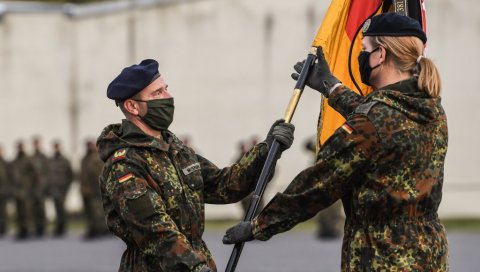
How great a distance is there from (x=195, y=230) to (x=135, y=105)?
69 cm

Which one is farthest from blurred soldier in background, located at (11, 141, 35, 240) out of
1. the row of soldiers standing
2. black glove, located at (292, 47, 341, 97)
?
black glove, located at (292, 47, 341, 97)

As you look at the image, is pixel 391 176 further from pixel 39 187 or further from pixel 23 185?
pixel 23 185

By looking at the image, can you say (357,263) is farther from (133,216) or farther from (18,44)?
(18,44)

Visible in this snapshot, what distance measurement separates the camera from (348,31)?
6.76 meters

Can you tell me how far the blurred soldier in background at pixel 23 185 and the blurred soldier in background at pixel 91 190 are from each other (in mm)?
1645

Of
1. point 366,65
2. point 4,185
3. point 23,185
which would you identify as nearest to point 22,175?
point 23,185

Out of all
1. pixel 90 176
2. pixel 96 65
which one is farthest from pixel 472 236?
pixel 96 65

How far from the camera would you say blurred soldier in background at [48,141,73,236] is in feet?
77.3

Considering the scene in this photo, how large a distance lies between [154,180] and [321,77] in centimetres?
95

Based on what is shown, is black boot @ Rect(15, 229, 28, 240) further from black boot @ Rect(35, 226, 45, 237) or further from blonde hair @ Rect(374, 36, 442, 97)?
blonde hair @ Rect(374, 36, 442, 97)

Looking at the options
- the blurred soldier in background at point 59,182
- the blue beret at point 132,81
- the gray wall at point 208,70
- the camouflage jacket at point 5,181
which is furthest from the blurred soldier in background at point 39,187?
the blue beret at point 132,81

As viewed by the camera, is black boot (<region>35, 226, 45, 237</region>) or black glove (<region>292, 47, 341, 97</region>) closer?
black glove (<region>292, 47, 341, 97</region>)

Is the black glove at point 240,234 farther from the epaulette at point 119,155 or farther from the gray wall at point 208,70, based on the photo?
the gray wall at point 208,70

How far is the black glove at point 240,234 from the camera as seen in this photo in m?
5.45
